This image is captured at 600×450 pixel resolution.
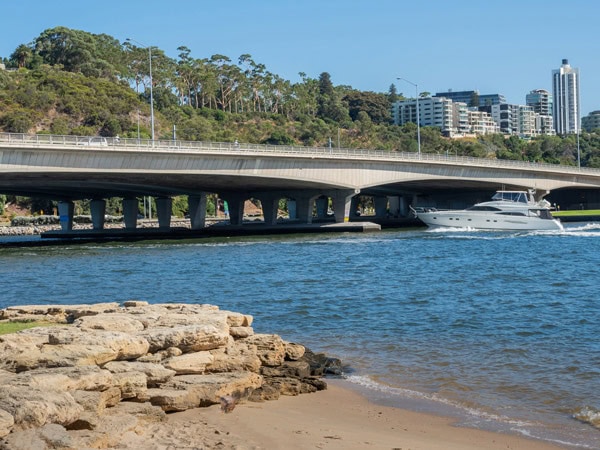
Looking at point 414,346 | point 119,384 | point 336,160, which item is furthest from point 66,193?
point 119,384

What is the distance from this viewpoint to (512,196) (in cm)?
8419

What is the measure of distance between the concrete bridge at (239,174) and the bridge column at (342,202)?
9cm

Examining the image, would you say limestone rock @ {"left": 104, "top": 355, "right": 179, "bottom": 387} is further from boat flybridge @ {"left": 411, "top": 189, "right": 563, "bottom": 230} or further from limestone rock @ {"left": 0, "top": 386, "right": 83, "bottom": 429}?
boat flybridge @ {"left": 411, "top": 189, "right": 563, "bottom": 230}

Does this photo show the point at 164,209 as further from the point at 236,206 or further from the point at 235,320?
the point at 235,320

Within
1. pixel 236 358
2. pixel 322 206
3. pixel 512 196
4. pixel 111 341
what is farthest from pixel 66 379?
pixel 322 206

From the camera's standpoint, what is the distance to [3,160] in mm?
56625

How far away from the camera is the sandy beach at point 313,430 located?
41.5 feet

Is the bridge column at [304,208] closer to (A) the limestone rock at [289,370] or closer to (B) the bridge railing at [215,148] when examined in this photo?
(B) the bridge railing at [215,148]

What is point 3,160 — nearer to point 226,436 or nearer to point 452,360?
point 452,360

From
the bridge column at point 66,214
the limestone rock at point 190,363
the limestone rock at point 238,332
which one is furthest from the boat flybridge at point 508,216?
the limestone rock at point 190,363

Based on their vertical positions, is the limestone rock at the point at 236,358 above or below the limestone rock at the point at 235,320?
below

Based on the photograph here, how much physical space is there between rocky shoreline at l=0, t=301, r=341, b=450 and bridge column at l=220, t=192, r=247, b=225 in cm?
6984

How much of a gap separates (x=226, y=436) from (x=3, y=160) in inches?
1875

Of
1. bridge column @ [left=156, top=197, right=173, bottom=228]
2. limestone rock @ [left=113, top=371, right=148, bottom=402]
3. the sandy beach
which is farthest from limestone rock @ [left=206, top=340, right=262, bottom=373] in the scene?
bridge column @ [left=156, top=197, right=173, bottom=228]
